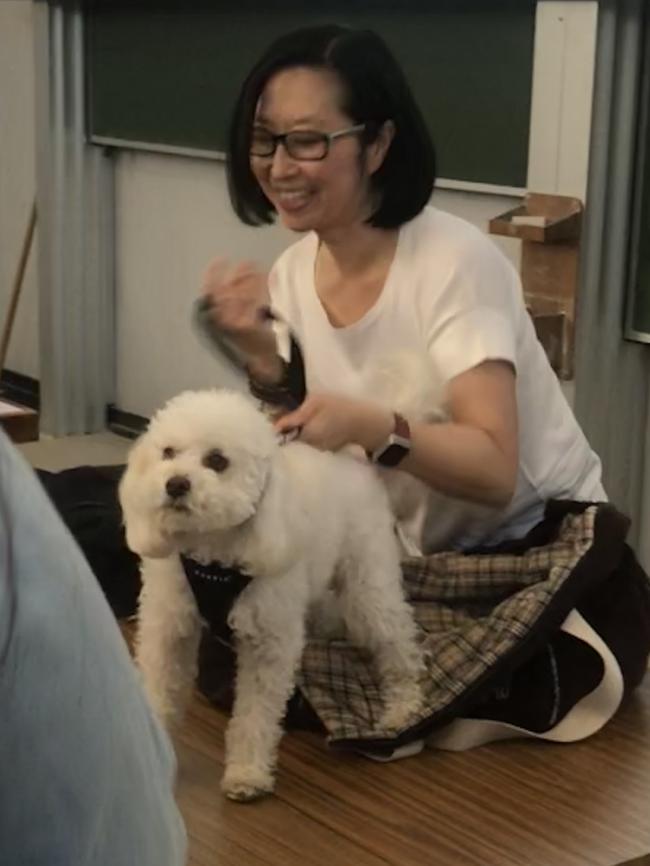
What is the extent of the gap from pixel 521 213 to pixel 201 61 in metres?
1.12

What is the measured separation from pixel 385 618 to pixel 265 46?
2148 mm

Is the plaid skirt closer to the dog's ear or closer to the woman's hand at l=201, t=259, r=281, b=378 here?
the dog's ear

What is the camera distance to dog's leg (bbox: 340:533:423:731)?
4.76ft

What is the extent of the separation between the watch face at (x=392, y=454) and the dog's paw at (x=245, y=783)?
0.33 metres

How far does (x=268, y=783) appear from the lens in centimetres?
135

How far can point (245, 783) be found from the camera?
1336 millimetres

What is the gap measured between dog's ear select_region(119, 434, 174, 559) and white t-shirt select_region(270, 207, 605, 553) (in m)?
0.34

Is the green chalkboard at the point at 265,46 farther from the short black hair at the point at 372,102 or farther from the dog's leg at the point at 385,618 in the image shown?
the dog's leg at the point at 385,618

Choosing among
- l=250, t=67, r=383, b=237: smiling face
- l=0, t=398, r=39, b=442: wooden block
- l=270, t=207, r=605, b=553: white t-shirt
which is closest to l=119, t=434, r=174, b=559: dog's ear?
l=270, t=207, r=605, b=553: white t-shirt

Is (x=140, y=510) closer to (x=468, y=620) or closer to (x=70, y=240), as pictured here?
(x=468, y=620)

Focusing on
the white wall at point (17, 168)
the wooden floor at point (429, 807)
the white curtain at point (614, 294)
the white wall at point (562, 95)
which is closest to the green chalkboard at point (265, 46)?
the white wall at point (562, 95)

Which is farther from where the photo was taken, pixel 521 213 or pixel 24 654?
pixel 521 213

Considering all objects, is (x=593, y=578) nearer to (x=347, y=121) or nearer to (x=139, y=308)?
(x=347, y=121)

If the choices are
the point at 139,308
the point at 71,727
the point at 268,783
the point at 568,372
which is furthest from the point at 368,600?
the point at 139,308
